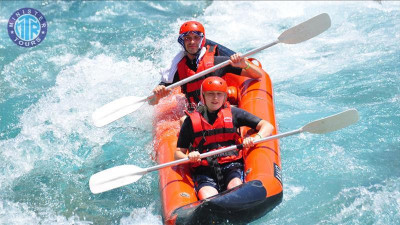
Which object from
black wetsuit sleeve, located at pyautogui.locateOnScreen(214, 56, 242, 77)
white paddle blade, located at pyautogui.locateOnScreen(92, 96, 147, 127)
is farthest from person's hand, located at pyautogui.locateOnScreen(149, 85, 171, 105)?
black wetsuit sleeve, located at pyautogui.locateOnScreen(214, 56, 242, 77)

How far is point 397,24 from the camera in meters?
8.11

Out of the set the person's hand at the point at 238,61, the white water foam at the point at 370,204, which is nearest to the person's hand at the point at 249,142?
the white water foam at the point at 370,204

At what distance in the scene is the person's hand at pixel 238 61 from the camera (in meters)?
4.75

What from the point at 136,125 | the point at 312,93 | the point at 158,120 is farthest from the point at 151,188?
the point at 312,93

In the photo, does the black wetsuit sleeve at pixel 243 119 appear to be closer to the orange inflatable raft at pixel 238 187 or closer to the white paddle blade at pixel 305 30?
the orange inflatable raft at pixel 238 187

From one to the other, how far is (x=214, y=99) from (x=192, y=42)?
104 cm

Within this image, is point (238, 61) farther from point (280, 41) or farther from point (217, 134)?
point (217, 134)

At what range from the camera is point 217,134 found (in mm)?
4098

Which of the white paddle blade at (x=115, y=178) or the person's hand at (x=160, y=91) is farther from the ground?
the person's hand at (x=160, y=91)

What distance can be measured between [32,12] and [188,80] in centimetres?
596

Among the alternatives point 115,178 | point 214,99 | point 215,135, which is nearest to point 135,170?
point 115,178

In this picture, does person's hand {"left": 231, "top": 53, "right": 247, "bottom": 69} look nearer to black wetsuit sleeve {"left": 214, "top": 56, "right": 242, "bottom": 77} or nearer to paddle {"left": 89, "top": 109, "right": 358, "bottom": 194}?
black wetsuit sleeve {"left": 214, "top": 56, "right": 242, "bottom": 77}

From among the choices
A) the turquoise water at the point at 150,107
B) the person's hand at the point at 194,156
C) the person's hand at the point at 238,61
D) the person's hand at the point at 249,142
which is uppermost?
the person's hand at the point at 238,61

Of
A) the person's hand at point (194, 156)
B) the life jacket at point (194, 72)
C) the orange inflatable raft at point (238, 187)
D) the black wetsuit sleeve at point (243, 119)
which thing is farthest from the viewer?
the life jacket at point (194, 72)
